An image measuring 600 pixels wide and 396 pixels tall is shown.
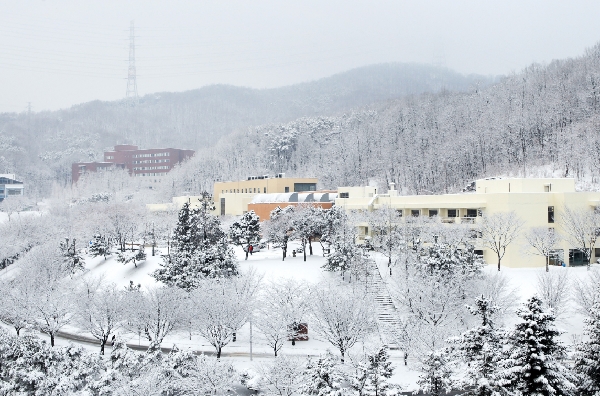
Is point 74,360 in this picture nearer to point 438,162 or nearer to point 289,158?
point 438,162

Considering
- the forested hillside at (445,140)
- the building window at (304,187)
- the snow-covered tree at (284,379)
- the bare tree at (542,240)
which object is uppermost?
the forested hillside at (445,140)

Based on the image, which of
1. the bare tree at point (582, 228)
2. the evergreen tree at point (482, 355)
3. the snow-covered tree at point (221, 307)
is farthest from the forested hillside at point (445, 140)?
the evergreen tree at point (482, 355)

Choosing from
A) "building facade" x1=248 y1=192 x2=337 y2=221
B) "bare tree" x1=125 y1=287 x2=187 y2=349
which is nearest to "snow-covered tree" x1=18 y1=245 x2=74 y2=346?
"bare tree" x1=125 y1=287 x2=187 y2=349

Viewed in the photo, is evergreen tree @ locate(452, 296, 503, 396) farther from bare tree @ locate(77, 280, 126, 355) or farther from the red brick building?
the red brick building

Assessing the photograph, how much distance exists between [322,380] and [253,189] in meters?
45.1

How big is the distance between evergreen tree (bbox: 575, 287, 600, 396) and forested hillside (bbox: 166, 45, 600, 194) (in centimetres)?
3750

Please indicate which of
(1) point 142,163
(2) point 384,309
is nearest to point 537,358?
(2) point 384,309

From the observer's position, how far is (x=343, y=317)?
1991cm

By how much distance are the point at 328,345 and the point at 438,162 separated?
4229cm

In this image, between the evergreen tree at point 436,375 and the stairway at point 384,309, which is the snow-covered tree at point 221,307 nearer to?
the stairway at point 384,309

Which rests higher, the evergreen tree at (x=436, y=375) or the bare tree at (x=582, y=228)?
the bare tree at (x=582, y=228)

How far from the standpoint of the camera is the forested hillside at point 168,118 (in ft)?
387

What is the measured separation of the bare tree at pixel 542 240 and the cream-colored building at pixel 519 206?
14.6 inches

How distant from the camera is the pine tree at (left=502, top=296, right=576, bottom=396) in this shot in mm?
11773
